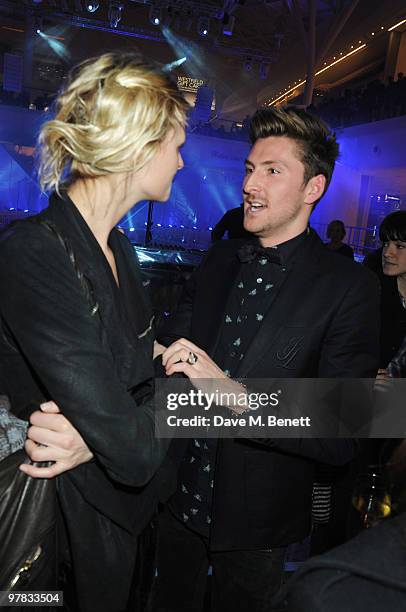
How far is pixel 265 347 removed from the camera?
1.68m

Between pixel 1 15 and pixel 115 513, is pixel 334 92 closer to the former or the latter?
pixel 1 15

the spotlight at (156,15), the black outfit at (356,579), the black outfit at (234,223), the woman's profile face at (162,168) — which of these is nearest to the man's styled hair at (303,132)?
the woman's profile face at (162,168)

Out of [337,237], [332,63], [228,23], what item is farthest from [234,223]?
[332,63]

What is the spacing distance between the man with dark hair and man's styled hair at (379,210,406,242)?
1.42 meters

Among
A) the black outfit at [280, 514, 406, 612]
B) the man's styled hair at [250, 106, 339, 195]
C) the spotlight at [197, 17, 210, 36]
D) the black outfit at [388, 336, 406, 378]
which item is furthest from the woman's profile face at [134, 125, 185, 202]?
the spotlight at [197, 17, 210, 36]

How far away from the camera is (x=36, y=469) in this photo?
107 centimetres

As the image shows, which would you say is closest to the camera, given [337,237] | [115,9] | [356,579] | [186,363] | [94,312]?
[356,579]

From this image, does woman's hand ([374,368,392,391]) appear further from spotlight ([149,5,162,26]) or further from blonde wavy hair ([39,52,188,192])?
spotlight ([149,5,162,26])

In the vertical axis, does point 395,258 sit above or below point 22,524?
above

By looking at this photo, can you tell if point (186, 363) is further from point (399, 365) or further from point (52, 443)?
point (399, 365)

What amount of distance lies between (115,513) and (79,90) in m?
0.94

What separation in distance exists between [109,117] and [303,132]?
1009mm

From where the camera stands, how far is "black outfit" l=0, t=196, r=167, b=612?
984 mm

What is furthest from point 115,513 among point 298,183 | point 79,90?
point 298,183
